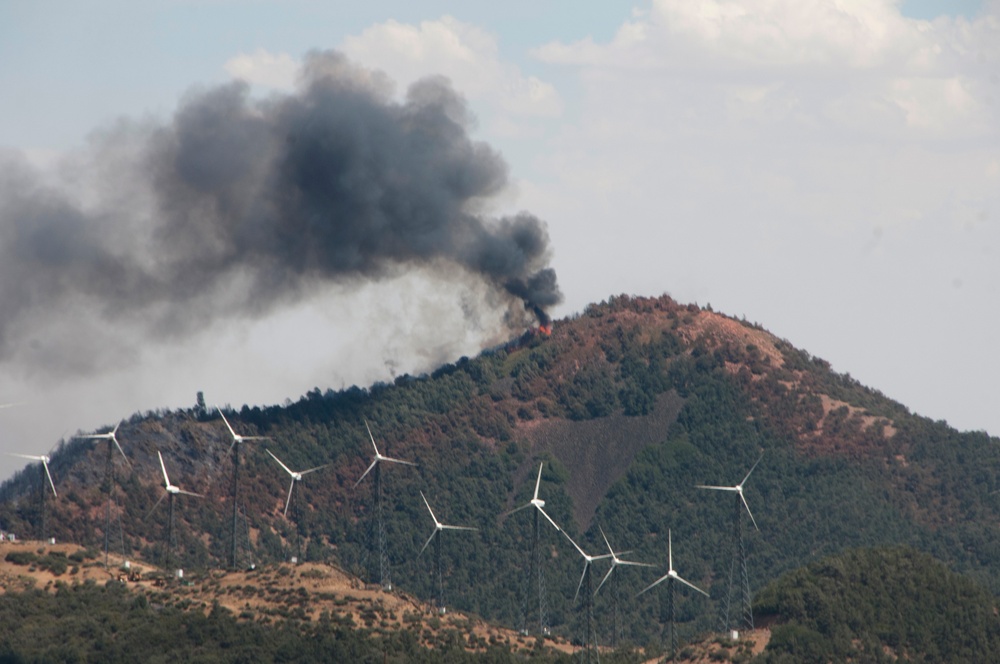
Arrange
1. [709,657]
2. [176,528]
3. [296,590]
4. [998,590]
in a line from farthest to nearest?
[176,528] → [998,590] → [296,590] → [709,657]

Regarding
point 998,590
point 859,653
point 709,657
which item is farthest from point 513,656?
point 998,590

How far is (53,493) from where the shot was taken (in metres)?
196

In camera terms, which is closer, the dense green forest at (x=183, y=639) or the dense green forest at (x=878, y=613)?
the dense green forest at (x=183, y=639)

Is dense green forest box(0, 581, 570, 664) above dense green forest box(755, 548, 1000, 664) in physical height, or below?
below

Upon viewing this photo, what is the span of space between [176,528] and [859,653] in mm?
81512

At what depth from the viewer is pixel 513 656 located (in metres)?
144

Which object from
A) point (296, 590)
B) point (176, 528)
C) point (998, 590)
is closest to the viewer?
point (296, 590)

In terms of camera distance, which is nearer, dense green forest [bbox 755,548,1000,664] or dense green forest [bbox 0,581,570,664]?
dense green forest [bbox 0,581,570,664]

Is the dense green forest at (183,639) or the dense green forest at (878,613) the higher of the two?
the dense green forest at (878,613)

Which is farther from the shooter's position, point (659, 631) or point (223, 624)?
point (659, 631)

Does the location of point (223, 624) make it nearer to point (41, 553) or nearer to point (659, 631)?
point (41, 553)

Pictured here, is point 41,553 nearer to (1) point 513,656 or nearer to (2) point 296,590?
(2) point 296,590

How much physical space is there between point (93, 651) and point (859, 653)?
5742cm

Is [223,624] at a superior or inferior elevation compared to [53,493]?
inferior
